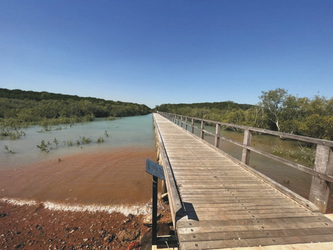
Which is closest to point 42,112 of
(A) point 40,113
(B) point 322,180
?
(A) point 40,113

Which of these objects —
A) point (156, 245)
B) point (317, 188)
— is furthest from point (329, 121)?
point (156, 245)

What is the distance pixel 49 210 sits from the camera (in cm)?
464

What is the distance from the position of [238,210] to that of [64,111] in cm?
3911

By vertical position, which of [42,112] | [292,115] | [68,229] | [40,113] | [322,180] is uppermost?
[292,115]

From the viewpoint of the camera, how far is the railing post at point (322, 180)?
243cm

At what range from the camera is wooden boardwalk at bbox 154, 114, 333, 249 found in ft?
6.49

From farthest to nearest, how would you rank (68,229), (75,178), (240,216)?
(75,178)
(68,229)
(240,216)

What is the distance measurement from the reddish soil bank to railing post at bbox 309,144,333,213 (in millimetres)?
2816

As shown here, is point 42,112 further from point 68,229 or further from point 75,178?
point 68,229

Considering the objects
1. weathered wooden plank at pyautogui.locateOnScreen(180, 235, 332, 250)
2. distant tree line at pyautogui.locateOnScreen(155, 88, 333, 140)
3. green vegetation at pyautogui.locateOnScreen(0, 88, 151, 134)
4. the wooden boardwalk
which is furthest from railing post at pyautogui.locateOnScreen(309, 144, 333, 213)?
green vegetation at pyautogui.locateOnScreen(0, 88, 151, 134)

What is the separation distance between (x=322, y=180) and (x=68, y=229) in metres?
5.15

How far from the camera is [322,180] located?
2.49 meters

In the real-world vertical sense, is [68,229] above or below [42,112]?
below

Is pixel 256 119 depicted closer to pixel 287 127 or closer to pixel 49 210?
pixel 287 127
